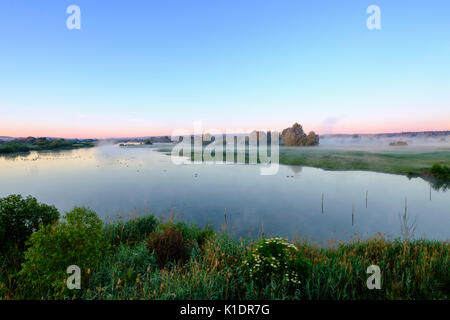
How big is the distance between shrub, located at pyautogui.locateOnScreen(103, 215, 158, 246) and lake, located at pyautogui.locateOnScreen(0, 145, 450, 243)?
1.69m

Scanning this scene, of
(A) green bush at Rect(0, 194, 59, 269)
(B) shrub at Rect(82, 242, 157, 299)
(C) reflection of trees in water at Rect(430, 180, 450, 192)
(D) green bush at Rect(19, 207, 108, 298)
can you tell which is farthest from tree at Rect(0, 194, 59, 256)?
(C) reflection of trees in water at Rect(430, 180, 450, 192)

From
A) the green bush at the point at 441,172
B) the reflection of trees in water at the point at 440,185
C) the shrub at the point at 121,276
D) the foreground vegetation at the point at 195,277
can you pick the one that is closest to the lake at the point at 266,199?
the reflection of trees in water at the point at 440,185

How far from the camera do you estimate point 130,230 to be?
1171 centimetres

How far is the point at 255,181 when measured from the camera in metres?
39.7

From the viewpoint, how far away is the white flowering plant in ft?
18.5

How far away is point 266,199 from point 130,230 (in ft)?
68.1

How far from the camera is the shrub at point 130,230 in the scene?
10.7 meters

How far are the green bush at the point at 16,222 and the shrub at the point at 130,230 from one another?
3.02m

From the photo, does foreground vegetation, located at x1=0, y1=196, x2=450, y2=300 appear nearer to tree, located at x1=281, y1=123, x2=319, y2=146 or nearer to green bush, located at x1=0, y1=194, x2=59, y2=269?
green bush, located at x1=0, y1=194, x2=59, y2=269

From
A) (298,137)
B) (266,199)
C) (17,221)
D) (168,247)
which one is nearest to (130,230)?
(168,247)

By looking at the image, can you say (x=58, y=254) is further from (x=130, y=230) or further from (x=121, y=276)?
(x=130, y=230)

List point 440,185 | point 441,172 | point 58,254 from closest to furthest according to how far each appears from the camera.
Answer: point 58,254
point 440,185
point 441,172

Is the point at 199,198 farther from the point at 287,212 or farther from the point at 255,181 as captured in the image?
the point at 255,181

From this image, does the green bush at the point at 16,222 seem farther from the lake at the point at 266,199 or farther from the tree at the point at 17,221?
the lake at the point at 266,199
